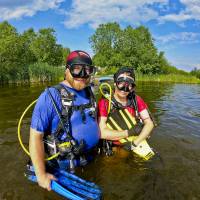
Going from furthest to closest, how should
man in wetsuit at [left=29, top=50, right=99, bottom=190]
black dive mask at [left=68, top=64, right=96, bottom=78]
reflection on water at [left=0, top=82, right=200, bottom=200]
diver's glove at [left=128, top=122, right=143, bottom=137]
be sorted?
1. diver's glove at [left=128, top=122, right=143, bottom=137]
2. reflection on water at [left=0, top=82, right=200, bottom=200]
3. black dive mask at [left=68, top=64, right=96, bottom=78]
4. man in wetsuit at [left=29, top=50, right=99, bottom=190]

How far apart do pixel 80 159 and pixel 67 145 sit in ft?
1.75

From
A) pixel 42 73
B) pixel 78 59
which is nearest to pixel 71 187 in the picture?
pixel 78 59

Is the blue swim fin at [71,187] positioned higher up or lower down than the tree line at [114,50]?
lower down

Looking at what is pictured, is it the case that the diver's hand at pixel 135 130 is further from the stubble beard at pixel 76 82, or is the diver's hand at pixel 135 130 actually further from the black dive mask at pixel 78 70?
the black dive mask at pixel 78 70

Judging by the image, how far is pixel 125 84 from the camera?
590 cm

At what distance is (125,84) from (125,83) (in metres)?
0.02

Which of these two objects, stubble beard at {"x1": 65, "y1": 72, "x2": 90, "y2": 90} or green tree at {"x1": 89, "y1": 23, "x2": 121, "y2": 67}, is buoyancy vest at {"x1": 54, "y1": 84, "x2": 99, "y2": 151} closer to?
stubble beard at {"x1": 65, "y1": 72, "x2": 90, "y2": 90}

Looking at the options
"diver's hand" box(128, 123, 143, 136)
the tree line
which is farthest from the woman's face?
the tree line

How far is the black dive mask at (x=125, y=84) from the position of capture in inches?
232

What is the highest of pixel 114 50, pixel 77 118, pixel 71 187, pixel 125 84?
pixel 114 50

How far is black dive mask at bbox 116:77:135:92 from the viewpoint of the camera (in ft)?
19.3

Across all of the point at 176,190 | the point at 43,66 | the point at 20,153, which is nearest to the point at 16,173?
the point at 20,153

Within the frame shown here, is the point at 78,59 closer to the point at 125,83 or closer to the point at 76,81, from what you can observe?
the point at 76,81

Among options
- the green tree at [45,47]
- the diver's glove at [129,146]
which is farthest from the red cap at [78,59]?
→ the green tree at [45,47]
